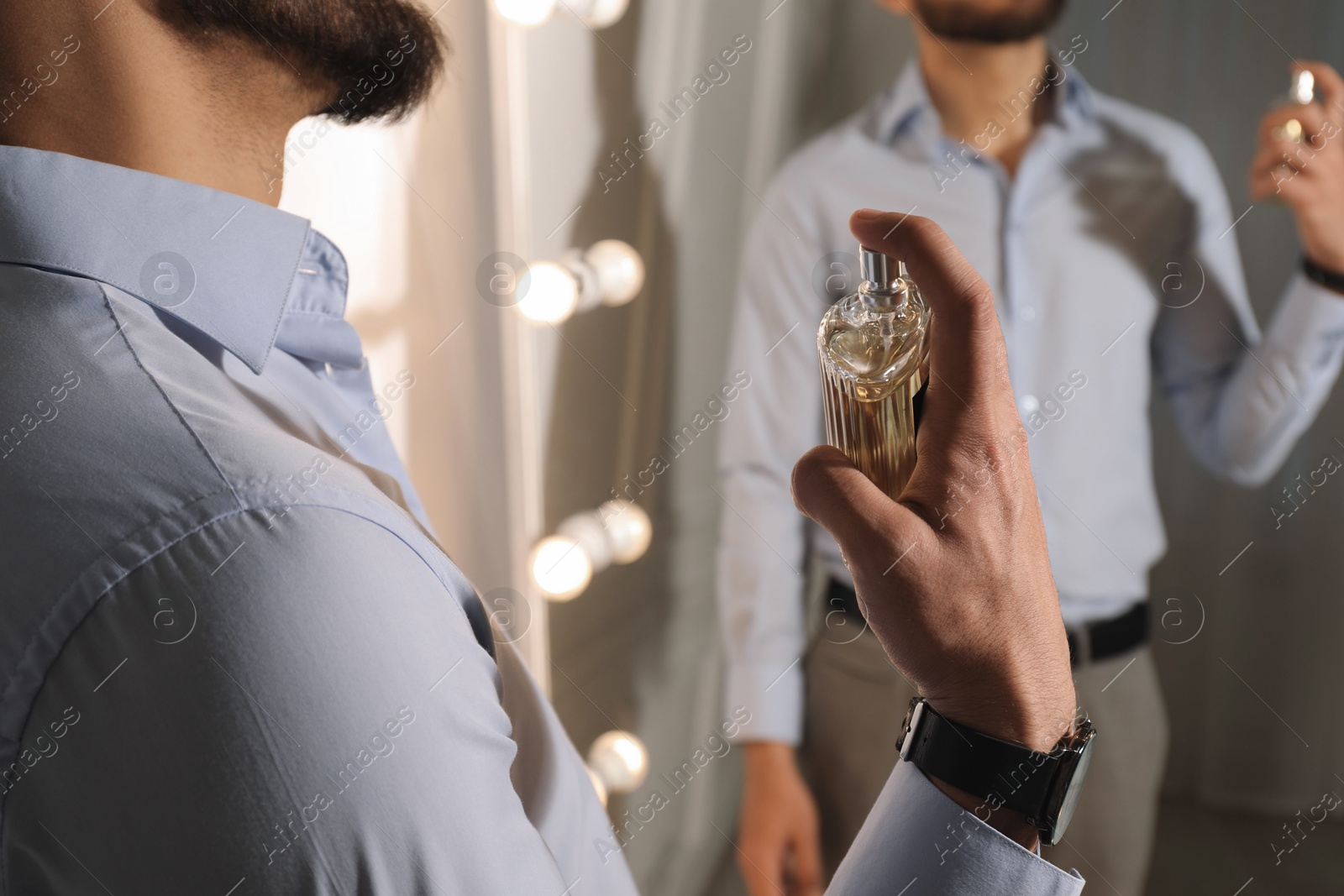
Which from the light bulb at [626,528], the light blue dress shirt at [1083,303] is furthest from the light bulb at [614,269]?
the light bulb at [626,528]

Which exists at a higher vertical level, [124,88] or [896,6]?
[124,88]

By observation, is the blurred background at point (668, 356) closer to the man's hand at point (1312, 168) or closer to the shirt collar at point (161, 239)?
the man's hand at point (1312, 168)

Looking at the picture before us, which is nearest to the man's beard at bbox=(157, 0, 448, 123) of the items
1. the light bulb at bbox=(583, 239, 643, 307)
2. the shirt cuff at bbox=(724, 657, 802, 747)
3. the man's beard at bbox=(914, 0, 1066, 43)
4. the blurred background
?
the blurred background

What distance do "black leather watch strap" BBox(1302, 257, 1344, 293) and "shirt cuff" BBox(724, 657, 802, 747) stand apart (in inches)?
21.0

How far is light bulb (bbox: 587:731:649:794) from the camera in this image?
3.08 feet

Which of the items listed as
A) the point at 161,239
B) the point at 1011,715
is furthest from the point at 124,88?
the point at 1011,715

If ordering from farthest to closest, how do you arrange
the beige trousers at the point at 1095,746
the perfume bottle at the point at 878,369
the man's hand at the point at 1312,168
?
the beige trousers at the point at 1095,746
the man's hand at the point at 1312,168
the perfume bottle at the point at 878,369

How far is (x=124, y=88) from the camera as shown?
359mm

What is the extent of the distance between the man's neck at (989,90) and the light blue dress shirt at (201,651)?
65 cm

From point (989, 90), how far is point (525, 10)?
391mm

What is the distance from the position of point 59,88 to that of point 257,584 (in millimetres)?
241

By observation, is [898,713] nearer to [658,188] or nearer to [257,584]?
[658,188]

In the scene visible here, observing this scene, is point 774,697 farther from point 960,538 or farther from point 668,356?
point 960,538

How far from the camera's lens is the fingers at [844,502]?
1.02 feet
